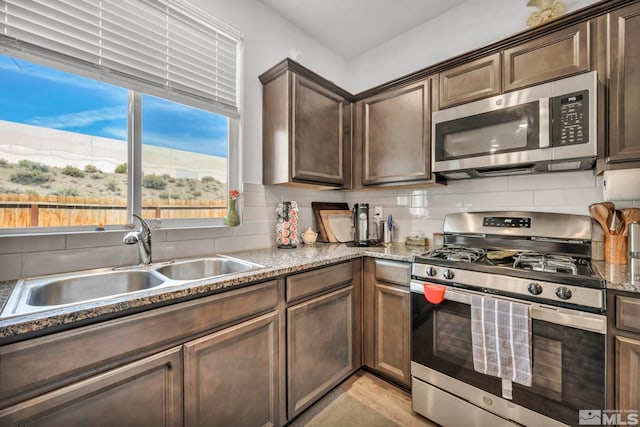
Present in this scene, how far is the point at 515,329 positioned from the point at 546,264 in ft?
1.22

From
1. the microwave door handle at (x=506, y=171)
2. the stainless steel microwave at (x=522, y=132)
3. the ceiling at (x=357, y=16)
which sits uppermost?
the ceiling at (x=357, y=16)

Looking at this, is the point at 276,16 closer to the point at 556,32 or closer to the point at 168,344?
the point at 556,32

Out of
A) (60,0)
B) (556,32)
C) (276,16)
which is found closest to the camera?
(60,0)

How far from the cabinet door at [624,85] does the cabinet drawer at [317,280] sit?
1.55m

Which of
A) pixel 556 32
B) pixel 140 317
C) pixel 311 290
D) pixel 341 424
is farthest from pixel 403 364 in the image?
pixel 556 32

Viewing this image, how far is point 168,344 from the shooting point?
996mm

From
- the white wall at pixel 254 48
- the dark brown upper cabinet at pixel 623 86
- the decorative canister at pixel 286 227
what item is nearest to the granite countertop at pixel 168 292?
the decorative canister at pixel 286 227

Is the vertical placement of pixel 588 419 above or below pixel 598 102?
below

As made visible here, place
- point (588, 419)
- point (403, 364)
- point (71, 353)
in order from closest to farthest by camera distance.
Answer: point (71, 353)
point (588, 419)
point (403, 364)

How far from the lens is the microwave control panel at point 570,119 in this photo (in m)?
1.38

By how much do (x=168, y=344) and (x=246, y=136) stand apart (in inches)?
58.0

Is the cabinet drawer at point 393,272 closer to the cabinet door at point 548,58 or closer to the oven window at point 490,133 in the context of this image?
the oven window at point 490,133

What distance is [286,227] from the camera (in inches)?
81.5

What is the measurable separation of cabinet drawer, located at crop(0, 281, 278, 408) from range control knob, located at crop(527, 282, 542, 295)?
4.34 feet
